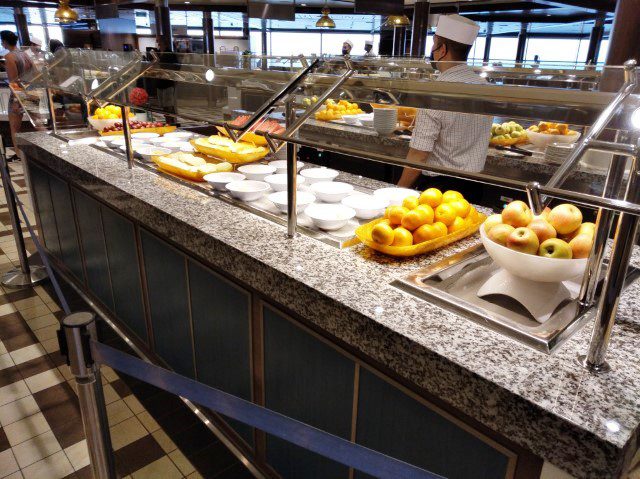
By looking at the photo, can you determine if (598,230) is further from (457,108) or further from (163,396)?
(163,396)

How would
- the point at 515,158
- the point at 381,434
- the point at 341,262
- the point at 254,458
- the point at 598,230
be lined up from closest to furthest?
the point at 598,230 < the point at 381,434 < the point at 341,262 < the point at 254,458 < the point at 515,158

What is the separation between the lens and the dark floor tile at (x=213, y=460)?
1.88 metres

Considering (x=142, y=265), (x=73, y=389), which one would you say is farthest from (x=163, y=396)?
(x=142, y=265)

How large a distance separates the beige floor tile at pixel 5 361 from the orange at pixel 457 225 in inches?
92.2

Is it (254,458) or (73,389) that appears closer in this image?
(254,458)

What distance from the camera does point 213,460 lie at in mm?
1928

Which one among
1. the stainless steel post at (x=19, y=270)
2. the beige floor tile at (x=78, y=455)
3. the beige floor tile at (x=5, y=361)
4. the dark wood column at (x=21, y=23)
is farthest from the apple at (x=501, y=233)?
the dark wood column at (x=21, y=23)

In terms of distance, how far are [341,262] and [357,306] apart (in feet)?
0.87

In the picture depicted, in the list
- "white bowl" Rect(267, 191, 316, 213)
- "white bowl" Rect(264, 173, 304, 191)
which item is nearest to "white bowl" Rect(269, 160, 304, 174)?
"white bowl" Rect(264, 173, 304, 191)

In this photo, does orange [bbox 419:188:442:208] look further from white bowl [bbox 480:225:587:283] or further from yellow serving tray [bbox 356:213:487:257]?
white bowl [bbox 480:225:587:283]

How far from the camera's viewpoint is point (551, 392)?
871mm

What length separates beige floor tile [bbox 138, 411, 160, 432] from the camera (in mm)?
2094

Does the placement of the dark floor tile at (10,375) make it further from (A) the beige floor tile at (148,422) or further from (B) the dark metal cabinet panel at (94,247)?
(A) the beige floor tile at (148,422)

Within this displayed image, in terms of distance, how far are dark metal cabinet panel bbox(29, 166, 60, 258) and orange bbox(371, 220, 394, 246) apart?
2.57m
